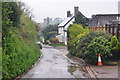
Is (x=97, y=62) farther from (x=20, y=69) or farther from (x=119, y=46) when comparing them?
(x=20, y=69)

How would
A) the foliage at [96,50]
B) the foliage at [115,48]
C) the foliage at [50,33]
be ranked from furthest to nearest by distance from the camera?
the foliage at [50,33], the foliage at [115,48], the foliage at [96,50]

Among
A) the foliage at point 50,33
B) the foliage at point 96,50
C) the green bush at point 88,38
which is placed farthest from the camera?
the foliage at point 50,33

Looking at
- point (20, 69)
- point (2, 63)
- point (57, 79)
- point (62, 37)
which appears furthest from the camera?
point (62, 37)

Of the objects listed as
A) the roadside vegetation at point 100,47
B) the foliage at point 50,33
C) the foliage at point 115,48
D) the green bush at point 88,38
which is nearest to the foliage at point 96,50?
the roadside vegetation at point 100,47

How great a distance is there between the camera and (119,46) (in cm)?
1739

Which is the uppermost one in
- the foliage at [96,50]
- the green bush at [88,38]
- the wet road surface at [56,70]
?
the green bush at [88,38]

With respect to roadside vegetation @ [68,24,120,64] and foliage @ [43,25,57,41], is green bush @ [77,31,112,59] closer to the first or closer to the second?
roadside vegetation @ [68,24,120,64]

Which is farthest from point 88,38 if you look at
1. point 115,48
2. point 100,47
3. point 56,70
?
point 56,70

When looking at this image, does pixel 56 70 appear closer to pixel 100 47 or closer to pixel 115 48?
pixel 100 47

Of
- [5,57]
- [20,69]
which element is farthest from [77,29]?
[5,57]

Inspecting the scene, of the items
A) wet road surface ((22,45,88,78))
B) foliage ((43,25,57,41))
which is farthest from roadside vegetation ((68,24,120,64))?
foliage ((43,25,57,41))

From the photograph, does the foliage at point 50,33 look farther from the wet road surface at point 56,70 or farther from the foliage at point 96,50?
the foliage at point 96,50

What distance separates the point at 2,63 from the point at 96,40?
1005 centimetres

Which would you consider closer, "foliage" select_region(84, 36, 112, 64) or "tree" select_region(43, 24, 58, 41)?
"foliage" select_region(84, 36, 112, 64)
